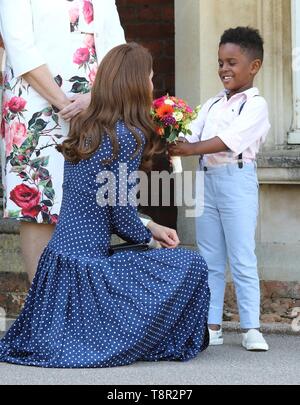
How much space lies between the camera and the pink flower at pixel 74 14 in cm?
538

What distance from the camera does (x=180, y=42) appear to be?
7211mm

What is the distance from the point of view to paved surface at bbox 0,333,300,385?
4773 mm

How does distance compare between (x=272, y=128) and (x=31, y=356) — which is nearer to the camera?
(x=31, y=356)

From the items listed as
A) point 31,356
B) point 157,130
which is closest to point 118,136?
point 157,130

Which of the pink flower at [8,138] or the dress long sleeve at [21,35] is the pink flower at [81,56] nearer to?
the dress long sleeve at [21,35]

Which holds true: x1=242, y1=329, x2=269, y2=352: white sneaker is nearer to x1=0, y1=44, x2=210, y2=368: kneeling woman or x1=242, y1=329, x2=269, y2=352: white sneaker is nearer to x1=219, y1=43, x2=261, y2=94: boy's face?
x1=0, y1=44, x2=210, y2=368: kneeling woman

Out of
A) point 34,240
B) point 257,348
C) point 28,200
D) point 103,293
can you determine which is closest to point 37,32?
point 28,200

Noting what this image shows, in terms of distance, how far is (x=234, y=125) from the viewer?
5555mm

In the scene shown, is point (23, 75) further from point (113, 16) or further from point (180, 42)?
point (180, 42)

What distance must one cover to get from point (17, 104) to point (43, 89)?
163mm

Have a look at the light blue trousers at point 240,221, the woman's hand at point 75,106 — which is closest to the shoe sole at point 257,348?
the light blue trousers at point 240,221

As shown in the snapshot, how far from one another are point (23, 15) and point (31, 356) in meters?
1.53

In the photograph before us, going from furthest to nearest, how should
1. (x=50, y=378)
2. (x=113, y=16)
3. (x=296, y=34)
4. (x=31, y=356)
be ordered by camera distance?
1. (x=296, y=34)
2. (x=113, y=16)
3. (x=31, y=356)
4. (x=50, y=378)

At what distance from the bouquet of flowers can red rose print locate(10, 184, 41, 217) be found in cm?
63
